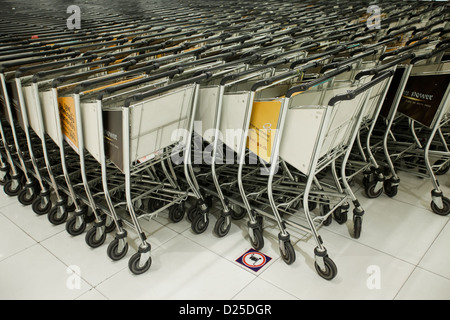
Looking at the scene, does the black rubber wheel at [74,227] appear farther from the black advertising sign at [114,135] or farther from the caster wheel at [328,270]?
the caster wheel at [328,270]

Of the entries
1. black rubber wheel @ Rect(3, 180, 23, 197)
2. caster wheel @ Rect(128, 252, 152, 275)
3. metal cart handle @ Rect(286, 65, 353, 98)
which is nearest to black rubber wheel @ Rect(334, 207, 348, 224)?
metal cart handle @ Rect(286, 65, 353, 98)

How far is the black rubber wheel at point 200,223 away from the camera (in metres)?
2.54

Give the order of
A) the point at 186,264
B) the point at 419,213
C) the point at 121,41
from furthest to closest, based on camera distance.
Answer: the point at 121,41 < the point at 419,213 < the point at 186,264

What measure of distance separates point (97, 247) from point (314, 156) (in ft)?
5.07

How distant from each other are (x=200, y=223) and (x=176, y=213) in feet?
0.75

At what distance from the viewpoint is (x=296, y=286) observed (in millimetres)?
2096

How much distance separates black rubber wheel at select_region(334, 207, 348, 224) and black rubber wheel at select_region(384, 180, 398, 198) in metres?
0.62

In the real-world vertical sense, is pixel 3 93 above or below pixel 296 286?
above

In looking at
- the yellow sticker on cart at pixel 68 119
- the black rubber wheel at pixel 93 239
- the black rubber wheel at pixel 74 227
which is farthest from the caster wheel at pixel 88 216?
the yellow sticker on cart at pixel 68 119

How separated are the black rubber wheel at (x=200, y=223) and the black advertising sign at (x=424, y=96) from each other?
5.76 feet

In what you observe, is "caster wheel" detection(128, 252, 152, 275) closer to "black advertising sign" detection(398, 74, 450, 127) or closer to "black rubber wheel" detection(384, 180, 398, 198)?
"black rubber wheel" detection(384, 180, 398, 198)
